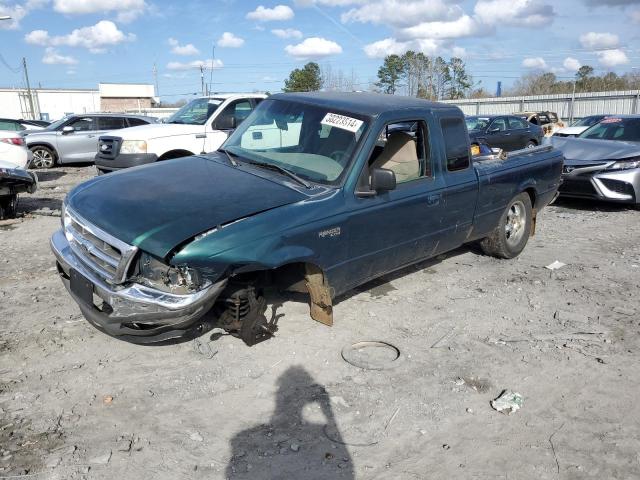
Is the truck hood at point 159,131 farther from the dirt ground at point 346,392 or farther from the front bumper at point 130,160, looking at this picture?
the dirt ground at point 346,392

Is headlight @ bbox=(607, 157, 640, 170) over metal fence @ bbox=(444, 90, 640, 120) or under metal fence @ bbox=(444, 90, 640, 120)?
under

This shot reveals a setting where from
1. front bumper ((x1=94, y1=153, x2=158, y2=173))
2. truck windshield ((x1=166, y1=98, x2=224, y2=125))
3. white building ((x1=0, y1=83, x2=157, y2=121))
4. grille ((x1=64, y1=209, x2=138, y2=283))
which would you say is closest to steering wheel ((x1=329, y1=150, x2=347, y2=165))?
grille ((x1=64, y1=209, x2=138, y2=283))

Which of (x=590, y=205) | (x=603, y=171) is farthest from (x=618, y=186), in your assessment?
(x=590, y=205)

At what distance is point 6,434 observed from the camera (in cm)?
299

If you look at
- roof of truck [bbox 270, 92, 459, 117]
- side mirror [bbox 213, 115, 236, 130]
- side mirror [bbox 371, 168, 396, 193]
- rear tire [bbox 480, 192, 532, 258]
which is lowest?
rear tire [bbox 480, 192, 532, 258]

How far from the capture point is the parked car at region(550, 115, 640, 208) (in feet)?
29.6

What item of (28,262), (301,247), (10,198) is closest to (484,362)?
(301,247)

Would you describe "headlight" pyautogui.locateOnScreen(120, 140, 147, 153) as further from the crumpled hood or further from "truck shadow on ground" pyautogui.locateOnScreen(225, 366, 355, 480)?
the crumpled hood

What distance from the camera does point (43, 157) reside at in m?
14.9

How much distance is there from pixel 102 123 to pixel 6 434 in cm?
1435

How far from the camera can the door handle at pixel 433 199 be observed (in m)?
4.76

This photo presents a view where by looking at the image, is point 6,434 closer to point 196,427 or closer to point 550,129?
point 196,427

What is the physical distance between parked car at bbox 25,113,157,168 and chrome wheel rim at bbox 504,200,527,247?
11.9 metres

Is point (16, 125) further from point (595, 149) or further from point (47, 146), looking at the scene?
point (595, 149)
